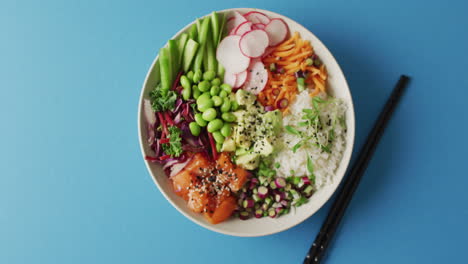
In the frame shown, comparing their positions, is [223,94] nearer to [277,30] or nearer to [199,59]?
[199,59]

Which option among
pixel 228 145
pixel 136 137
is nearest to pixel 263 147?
pixel 228 145

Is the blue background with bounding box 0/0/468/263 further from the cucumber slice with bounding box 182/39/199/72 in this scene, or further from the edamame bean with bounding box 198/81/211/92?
the edamame bean with bounding box 198/81/211/92

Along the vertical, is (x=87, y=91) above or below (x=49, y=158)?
above

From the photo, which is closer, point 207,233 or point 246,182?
point 246,182

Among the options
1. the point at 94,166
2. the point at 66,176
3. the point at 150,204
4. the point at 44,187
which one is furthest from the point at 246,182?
the point at 44,187

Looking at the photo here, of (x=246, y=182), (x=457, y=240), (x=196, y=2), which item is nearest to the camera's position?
(x=246, y=182)

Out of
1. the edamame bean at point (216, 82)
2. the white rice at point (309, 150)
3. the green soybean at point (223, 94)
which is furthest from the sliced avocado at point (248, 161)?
the edamame bean at point (216, 82)

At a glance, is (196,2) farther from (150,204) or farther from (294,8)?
(150,204)

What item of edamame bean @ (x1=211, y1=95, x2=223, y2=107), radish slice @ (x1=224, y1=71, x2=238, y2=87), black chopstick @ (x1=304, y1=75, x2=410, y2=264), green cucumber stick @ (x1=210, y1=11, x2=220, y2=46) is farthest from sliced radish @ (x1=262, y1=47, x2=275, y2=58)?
black chopstick @ (x1=304, y1=75, x2=410, y2=264)

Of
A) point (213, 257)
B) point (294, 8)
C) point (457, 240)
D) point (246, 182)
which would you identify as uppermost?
point (294, 8)
